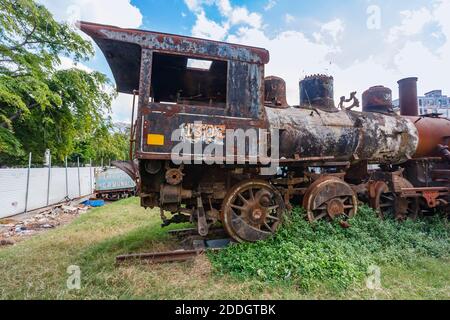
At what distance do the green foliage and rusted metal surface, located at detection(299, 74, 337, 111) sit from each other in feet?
7.69

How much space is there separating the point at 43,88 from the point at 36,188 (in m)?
6.24

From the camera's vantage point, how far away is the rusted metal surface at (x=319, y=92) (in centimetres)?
528

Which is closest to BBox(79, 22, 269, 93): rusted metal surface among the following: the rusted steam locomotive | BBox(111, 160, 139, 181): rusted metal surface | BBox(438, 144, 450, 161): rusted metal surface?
the rusted steam locomotive

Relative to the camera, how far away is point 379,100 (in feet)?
19.3

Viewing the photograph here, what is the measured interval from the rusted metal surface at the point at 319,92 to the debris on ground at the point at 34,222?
26.7ft

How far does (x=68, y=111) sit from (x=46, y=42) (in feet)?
8.91

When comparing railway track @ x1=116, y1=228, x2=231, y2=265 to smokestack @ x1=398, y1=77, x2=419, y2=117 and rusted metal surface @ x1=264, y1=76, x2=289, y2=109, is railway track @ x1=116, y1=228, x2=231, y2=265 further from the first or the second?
smokestack @ x1=398, y1=77, x2=419, y2=117

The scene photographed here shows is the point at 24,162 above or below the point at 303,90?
below

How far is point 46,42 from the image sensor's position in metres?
9.30

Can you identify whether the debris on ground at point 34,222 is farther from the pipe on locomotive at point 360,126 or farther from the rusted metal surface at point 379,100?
the rusted metal surface at point 379,100

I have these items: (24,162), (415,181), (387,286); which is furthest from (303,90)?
(24,162)

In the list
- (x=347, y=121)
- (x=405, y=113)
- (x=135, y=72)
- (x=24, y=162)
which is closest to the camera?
(x=135, y=72)

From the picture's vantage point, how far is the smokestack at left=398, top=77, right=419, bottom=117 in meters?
6.32
